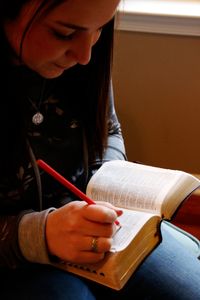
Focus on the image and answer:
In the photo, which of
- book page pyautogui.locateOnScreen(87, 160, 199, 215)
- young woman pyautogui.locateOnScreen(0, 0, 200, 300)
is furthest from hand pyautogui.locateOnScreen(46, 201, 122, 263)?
book page pyautogui.locateOnScreen(87, 160, 199, 215)

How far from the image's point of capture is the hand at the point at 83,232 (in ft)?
2.19

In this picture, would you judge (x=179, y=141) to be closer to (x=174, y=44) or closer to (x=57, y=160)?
(x=174, y=44)

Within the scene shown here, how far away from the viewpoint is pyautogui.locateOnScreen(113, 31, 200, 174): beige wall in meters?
1.41

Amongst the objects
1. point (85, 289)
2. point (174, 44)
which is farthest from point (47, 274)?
point (174, 44)

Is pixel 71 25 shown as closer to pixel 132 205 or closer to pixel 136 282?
pixel 132 205

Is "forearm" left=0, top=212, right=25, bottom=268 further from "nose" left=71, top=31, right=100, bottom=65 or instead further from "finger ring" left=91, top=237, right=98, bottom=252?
"nose" left=71, top=31, right=100, bottom=65

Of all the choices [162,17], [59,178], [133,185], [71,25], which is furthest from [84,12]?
[162,17]

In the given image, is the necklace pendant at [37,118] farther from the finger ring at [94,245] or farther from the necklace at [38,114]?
the finger ring at [94,245]

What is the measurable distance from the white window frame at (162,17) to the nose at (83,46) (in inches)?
26.5

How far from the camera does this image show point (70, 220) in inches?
26.5

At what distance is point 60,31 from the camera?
0.66 metres

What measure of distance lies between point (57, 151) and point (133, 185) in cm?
15

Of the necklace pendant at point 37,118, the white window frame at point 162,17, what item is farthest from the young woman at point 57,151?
the white window frame at point 162,17

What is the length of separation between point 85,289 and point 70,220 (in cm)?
16
